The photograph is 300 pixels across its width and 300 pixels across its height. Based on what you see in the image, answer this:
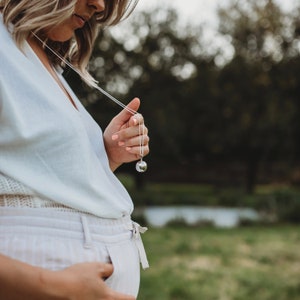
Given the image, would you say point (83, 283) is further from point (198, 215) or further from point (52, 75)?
point (198, 215)

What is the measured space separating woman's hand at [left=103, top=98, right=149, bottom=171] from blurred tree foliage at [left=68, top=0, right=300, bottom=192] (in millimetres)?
15171

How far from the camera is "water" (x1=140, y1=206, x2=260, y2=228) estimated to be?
1159 centimetres

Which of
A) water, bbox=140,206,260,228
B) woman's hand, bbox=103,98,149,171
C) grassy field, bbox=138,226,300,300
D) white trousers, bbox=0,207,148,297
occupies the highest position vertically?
water, bbox=140,206,260,228

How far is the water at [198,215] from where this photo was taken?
1159 centimetres

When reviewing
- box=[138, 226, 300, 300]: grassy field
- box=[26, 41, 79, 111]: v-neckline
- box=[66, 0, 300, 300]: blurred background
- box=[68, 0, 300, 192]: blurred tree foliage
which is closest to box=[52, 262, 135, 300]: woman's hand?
box=[26, 41, 79, 111]: v-neckline

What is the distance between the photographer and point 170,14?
18.1m

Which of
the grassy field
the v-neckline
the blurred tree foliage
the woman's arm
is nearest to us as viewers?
the woman's arm

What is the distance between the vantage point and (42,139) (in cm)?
96

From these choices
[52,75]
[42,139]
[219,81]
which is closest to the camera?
[42,139]

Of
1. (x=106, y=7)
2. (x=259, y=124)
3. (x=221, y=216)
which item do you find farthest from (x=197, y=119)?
(x=106, y=7)

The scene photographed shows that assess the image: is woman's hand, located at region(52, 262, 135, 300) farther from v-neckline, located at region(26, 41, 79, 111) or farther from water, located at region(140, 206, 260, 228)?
water, located at region(140, 206, 260, 228)

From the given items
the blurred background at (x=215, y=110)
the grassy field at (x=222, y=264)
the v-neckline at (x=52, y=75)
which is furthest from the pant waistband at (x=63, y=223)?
the blurred background at (x=215, y=110)

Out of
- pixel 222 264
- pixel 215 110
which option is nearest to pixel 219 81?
pixel 215 110

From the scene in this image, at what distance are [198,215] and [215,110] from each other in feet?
25.2
